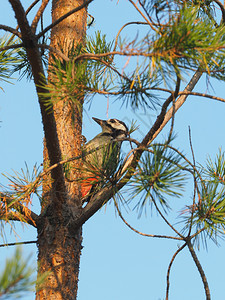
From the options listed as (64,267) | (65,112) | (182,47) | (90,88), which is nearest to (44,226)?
(64,267)

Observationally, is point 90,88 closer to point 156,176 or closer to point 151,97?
point 151,97

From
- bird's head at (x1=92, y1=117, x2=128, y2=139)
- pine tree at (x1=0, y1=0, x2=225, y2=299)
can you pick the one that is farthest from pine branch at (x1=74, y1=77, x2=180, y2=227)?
bird's head at (x1=92, y1=117, x2=128, y2=139)

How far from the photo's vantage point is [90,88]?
2172mm

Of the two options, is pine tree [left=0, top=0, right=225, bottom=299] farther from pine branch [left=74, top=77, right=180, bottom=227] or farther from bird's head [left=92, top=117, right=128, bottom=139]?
bird's head [left=92, top=117, right=128, bottom=139]

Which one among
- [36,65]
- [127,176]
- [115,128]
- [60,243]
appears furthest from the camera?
[115,128]

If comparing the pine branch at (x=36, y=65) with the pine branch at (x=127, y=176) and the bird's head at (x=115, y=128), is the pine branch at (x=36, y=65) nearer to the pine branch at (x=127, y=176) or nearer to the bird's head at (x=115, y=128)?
the pine branch at (x=127, y=176)

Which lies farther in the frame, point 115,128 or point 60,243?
point 115,128

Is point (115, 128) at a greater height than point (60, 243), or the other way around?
point (115, 128)

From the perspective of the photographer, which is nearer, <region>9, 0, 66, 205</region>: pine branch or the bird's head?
<region>9, 0, 66, 205</region>: pine branch

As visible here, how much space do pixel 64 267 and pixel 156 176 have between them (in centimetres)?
109

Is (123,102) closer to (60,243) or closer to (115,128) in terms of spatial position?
(60,243)

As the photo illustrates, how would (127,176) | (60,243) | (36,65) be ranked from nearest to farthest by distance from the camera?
(36,65) < (127,176) < (60,243)

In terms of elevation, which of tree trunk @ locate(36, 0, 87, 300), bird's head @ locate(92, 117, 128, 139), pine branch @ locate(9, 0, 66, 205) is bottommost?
tree trunk @ locate(36, 0, 87, 300)

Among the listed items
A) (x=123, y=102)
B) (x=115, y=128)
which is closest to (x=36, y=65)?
(x=123, y=102)
